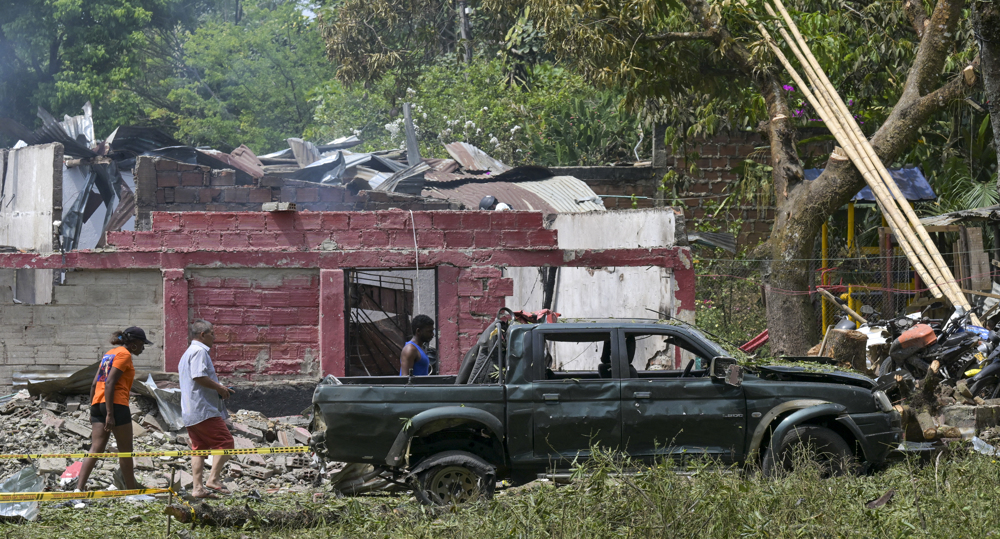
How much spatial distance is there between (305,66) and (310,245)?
33688mm

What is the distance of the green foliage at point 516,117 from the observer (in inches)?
938

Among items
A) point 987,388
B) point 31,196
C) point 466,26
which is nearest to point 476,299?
point 987,388

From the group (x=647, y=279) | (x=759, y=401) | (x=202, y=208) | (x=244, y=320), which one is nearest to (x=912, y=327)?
(x=647, y=279)

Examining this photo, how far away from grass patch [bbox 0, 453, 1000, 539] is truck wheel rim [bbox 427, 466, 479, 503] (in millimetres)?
245

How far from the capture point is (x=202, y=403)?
8.25 m

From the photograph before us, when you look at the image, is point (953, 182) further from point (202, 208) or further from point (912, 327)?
point (202, 208)

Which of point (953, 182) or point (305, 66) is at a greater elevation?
point (305, 66)

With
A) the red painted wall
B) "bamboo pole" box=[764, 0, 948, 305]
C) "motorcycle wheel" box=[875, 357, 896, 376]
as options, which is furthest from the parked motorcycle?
the red painted wall

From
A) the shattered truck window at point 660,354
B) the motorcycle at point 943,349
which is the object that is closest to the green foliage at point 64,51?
the shattered truck window at point 660,354

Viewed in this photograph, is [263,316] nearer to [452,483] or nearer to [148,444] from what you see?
[148,444]

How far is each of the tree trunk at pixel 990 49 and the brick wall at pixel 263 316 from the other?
8592 mm

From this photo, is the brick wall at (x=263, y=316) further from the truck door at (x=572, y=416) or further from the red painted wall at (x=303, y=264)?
the truck door at (x=572, y=416)

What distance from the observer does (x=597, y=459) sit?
6.43 meters

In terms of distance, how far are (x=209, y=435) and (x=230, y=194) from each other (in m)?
6.97
